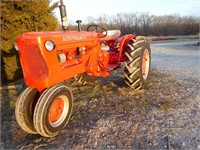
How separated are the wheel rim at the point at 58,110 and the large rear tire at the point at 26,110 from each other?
31 cm

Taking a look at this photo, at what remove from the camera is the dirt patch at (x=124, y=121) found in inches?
111

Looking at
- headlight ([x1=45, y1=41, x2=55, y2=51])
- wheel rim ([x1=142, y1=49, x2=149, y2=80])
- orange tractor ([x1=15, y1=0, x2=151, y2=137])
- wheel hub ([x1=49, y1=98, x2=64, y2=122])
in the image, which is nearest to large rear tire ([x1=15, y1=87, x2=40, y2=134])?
orange tractor ([x1=15, y1=0, x2=151, y2=137])

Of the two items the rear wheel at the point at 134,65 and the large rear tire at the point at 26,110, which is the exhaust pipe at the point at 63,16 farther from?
the rear wheel at the point at 134,65

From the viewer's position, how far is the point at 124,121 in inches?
132

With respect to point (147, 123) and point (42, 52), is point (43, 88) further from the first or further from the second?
point (147, 123)

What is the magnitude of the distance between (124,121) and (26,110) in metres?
1.48

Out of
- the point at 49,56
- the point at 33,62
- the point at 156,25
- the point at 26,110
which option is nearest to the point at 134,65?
the point at 49,56

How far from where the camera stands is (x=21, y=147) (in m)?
2.91

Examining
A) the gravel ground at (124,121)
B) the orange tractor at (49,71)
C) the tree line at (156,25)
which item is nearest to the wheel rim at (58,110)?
the orange tractor at (49,71)

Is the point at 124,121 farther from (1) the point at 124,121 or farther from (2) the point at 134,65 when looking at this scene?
(2) the point at 134,65

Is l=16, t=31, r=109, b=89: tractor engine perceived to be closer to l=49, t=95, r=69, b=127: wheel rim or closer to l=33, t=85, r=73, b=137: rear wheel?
l=33, t=85, r=73, b=137: rear wheel

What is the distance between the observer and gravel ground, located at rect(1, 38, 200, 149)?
2.81m

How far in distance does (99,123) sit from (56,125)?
66cm

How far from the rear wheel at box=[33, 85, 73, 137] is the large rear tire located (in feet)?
0.92
